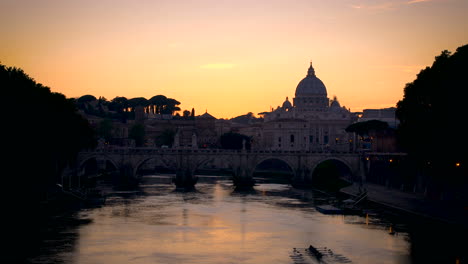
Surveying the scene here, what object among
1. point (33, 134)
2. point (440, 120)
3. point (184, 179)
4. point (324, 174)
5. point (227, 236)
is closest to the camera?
point (227, 236)

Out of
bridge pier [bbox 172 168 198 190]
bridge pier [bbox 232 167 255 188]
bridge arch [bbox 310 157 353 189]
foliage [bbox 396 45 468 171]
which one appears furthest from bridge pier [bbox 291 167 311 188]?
foliage [bbox 396 45 468 171]

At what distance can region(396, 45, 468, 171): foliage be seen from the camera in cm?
7025

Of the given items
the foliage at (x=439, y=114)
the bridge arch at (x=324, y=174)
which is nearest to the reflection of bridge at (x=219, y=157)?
the bridge arch at (x=324, y=174)

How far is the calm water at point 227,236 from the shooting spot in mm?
55562

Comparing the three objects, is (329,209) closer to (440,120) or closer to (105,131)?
(440,120)

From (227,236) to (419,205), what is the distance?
23.1 meters

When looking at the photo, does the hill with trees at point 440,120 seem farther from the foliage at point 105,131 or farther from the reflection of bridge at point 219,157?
the foliage at point 105,131

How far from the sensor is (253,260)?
180 ft

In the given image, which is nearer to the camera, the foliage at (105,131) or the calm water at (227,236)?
the calm water at (227,236)

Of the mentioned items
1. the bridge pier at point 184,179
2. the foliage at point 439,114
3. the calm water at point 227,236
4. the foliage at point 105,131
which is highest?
the foliage at point 105,131

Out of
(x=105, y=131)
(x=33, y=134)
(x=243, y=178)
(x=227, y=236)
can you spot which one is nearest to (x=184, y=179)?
(x=243, y=178)

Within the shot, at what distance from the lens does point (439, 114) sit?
73438 mm

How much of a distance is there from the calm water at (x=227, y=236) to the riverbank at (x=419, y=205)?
8.27 feet

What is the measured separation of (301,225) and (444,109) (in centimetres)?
1757
